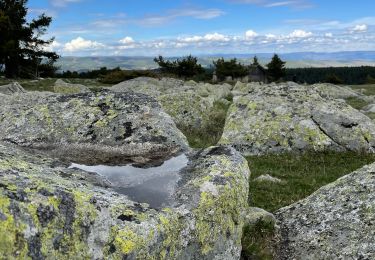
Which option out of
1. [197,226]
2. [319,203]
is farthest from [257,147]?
[197,226]

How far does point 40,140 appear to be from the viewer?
42.2 ft

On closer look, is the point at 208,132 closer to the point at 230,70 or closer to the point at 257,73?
the point at 230,70

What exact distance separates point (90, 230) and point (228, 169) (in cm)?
393

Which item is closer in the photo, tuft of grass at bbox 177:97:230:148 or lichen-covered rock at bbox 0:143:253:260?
lichen-covered rock at bbox 0:143:253:260

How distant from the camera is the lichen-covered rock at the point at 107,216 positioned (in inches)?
227

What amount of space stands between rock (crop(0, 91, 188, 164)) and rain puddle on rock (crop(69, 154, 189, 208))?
0.69 m

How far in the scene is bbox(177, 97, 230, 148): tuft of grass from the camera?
2347 cm

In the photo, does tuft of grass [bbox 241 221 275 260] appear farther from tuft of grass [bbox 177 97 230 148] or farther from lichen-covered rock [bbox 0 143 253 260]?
tuft of grass [bbox 177 97 230 148]

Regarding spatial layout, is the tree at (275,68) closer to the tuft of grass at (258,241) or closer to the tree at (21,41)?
the tree at (21,41)

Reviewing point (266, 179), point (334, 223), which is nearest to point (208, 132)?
point (266, 179)

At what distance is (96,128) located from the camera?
43.1 feet

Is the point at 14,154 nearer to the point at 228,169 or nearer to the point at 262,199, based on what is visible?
the point at 228,169

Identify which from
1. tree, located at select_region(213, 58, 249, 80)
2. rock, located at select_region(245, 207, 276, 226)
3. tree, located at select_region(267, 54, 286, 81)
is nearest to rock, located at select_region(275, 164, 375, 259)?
rock, located at select_region(245, 207, 276, 226)

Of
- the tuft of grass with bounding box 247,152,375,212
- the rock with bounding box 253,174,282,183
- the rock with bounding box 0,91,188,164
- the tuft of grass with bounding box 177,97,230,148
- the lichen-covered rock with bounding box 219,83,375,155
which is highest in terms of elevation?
the rock with bounding box 0,91,188,164
